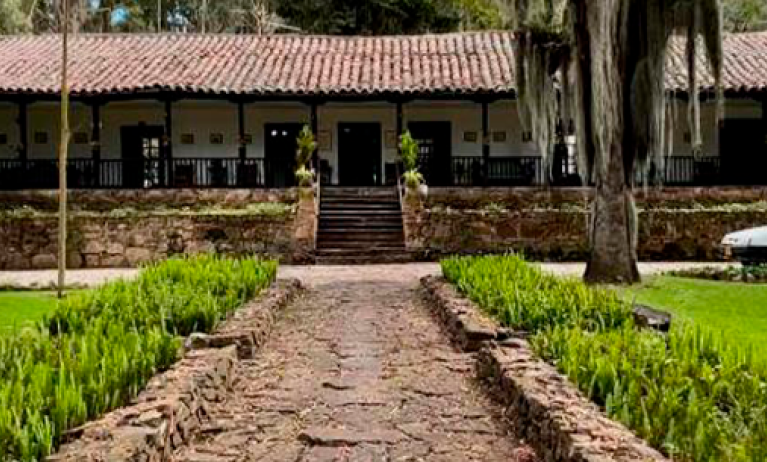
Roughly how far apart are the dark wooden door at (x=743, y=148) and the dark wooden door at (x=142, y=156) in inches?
600

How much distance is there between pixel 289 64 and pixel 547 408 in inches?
901

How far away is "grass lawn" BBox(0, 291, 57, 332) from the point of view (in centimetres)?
1079

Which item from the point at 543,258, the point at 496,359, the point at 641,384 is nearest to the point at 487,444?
the point at 641,384

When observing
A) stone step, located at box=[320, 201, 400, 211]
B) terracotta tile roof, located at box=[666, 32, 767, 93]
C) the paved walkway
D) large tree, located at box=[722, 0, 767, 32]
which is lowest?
the paved walkway

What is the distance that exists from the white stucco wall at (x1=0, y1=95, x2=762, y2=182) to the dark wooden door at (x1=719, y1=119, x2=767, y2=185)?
26cm

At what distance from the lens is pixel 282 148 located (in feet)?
91.8

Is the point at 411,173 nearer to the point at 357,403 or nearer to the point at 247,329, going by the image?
Result: the point at 247,329

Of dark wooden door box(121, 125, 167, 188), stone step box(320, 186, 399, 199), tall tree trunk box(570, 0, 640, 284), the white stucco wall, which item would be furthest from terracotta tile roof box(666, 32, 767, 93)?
dark wooden door box(121, 125, 167, 188)

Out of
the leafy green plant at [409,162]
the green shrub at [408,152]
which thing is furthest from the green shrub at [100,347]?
the green shrub at [408,152]

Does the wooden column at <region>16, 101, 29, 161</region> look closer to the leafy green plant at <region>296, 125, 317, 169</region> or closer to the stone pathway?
the leafy green plant at <region>296, 125, 317, 169</region>

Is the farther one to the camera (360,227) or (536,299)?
(360,227)

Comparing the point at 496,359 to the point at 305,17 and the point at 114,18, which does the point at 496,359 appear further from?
the point at 114,18

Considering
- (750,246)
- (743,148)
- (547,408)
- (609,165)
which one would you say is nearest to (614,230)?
(609,165)

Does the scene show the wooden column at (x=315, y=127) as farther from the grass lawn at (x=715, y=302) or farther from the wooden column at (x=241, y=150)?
the grass lawn at (x=715, y=302)
